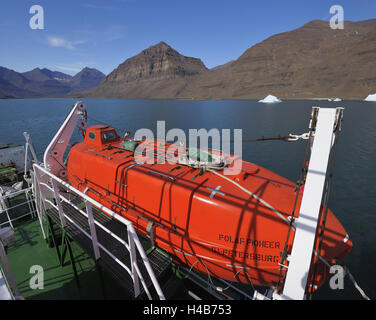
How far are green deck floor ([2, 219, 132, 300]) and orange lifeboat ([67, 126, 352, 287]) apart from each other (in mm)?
2025

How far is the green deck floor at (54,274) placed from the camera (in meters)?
5.94

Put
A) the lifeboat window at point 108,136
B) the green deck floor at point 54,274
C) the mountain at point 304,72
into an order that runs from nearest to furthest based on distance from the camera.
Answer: the green deck floor at point 54,274
the lifeboat window at point 108,136
the mountain at point 304,72

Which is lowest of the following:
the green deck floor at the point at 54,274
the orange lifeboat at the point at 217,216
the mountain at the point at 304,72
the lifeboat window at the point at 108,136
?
the green deck floor at the point at 54,274

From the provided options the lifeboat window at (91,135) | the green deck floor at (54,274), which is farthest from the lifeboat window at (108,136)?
the green deck floor at (54,274)

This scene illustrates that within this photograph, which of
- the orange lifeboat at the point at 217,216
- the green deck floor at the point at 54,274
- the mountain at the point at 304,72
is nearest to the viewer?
the orange lifeboat at the point at 217,216

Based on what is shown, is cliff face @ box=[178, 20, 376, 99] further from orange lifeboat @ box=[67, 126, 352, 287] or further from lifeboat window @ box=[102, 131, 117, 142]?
lifeboat window @ box=[102, 131, 117, 142]

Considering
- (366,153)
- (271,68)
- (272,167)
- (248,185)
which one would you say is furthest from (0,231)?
(271,68)

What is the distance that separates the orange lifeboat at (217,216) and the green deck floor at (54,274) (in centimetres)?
202

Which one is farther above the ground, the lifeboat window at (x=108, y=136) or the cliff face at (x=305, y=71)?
the cliff face at (x=305, y=71)

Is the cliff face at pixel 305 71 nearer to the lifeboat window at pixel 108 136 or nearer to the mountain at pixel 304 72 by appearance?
the mountain at pixel 304 72

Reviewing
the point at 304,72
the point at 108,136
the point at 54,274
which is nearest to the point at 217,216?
the point at 54,274

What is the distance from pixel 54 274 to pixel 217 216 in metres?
5.97

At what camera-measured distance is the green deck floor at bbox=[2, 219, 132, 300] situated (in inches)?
234

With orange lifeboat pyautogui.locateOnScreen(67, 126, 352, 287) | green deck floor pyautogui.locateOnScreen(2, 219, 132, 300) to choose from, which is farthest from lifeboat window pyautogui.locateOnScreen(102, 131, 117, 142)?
green deck floor pyautogui.locateOnScreen(2, 219, 132, 300)
